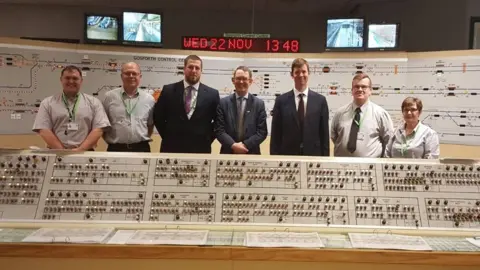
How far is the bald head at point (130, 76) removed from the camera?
315cm

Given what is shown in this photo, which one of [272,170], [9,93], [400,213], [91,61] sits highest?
[91,61]

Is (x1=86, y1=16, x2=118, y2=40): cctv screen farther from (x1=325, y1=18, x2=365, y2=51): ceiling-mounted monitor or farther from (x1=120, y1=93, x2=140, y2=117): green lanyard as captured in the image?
(x1=325, y1=18, x2=365, y2=51): ceiling-mounted monitor

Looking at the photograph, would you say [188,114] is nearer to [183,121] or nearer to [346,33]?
[183,121]

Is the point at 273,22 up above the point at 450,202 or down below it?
above

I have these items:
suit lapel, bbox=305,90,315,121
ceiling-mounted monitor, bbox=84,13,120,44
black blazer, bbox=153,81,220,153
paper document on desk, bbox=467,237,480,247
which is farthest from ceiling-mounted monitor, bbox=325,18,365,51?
paper document on desk, bbox=467,237,480,247

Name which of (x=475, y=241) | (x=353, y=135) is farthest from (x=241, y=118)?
(x=475, y=241)

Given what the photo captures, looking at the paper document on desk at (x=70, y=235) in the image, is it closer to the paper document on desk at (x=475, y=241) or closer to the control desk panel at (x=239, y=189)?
the control desk panel at (x=239, y=189)

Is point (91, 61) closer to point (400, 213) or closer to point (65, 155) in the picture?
point (65, 155)

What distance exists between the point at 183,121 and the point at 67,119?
810mm

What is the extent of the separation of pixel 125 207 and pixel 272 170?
72 centimetres

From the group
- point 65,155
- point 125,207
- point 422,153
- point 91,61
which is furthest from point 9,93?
point 422,153

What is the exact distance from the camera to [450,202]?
1989 millimetres

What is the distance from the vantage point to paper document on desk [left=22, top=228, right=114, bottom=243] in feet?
5.69

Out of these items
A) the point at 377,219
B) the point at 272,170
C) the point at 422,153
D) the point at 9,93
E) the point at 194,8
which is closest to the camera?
the point at 377,219
